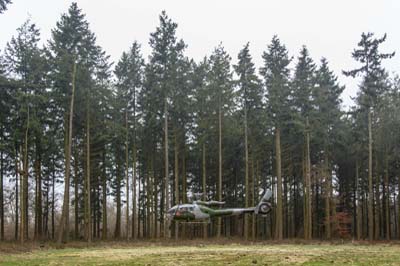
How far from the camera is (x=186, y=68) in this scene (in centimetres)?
3806

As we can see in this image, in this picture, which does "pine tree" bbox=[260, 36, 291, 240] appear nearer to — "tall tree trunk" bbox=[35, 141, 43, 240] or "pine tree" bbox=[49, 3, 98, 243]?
"pine tree" bbox=[49, 3, 98, 243]

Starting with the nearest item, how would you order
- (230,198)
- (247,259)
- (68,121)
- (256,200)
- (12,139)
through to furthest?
(247,259) → (12,139) → (68,121) → (256,200) → (230,198)

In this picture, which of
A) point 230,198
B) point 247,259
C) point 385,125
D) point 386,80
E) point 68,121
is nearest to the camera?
point 247,259

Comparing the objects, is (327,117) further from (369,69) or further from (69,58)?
(69,58)

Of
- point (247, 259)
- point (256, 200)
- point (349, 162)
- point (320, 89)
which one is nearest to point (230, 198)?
point (256, 200)

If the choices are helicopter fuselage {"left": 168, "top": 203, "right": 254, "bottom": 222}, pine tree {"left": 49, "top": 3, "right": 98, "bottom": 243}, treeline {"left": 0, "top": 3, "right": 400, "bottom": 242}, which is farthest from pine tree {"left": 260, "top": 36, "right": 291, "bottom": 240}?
helicopter fuselage {"left": 168, "top": 203, "right": 254, "bottom": 222}

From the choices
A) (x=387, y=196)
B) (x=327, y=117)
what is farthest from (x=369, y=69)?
(x=387, y=196)

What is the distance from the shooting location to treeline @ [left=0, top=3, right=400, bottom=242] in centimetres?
3234

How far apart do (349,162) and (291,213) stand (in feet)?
30.2

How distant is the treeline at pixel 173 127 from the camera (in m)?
32.3

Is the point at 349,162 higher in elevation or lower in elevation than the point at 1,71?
lower

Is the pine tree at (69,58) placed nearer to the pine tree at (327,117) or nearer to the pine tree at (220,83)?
the pine tree at (220,83)

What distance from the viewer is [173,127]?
39.3 meters

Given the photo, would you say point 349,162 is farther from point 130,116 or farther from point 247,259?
point 247,259
